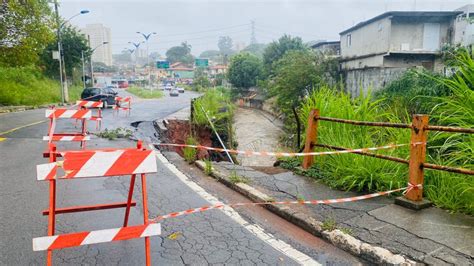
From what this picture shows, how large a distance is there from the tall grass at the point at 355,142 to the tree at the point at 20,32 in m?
18.0

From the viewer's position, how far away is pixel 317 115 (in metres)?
6.45

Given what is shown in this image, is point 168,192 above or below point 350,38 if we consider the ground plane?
below

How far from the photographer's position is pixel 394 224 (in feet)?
13.5

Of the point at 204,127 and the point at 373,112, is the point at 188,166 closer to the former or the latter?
the point at 373,112

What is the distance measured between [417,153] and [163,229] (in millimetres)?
3285

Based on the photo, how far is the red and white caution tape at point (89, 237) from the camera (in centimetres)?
281

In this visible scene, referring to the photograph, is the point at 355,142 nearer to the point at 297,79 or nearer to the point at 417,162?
the point at 417,162

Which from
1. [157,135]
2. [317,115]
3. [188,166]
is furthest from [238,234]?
[157,135]

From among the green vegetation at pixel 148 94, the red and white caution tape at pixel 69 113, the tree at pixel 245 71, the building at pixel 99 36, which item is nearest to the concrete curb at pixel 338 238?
the red and white caution tape at pixel 69 113

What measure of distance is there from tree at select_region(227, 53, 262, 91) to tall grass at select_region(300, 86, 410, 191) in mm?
40140

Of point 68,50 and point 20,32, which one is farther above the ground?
point 68,50

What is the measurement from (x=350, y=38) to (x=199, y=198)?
30.9 m

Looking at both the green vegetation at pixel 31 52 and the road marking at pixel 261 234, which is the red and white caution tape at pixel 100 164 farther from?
the green vegetation at pixel 31 52

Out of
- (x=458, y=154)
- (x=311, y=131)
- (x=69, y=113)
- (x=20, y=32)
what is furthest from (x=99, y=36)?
(x=458, y=154)
